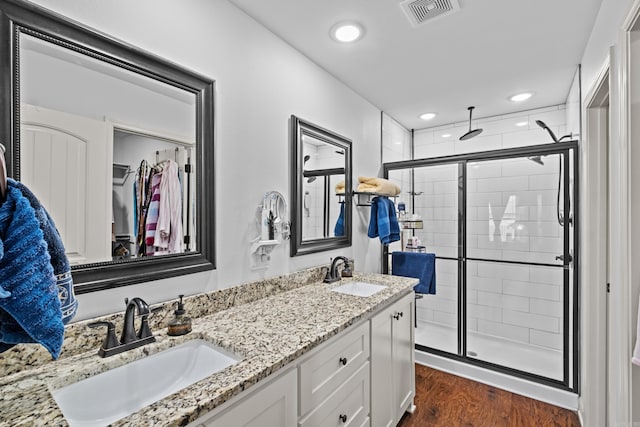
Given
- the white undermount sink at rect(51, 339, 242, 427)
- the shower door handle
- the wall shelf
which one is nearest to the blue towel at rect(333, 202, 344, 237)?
the wall shelf

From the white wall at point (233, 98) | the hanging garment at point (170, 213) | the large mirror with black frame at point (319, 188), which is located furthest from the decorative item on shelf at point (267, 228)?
the hanging garment at point (170, 213)

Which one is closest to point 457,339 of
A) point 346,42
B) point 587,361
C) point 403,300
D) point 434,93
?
point 587,361

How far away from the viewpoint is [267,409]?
3.21ft

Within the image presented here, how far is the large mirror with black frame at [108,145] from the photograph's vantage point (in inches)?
37.8

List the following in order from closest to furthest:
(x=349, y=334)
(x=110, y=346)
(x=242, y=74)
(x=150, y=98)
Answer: (x=110, y=346), (x=150, y=98), (x=349, y=334), (x=242, y=74)

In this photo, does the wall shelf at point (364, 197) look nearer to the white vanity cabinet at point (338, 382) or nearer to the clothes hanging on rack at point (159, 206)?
the white vanity cabinet at point (338, 382)

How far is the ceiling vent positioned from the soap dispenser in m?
1.74

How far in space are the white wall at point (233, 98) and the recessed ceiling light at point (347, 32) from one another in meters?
0.30

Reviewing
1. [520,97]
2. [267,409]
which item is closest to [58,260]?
[267,409]

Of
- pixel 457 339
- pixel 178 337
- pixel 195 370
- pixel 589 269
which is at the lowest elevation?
pixel 457 339

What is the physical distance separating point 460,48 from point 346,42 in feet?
2.36

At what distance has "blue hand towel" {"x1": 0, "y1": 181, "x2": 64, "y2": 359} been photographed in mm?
589

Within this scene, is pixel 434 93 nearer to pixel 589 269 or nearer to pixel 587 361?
pixel 589 269

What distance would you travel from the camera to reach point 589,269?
1863mm
